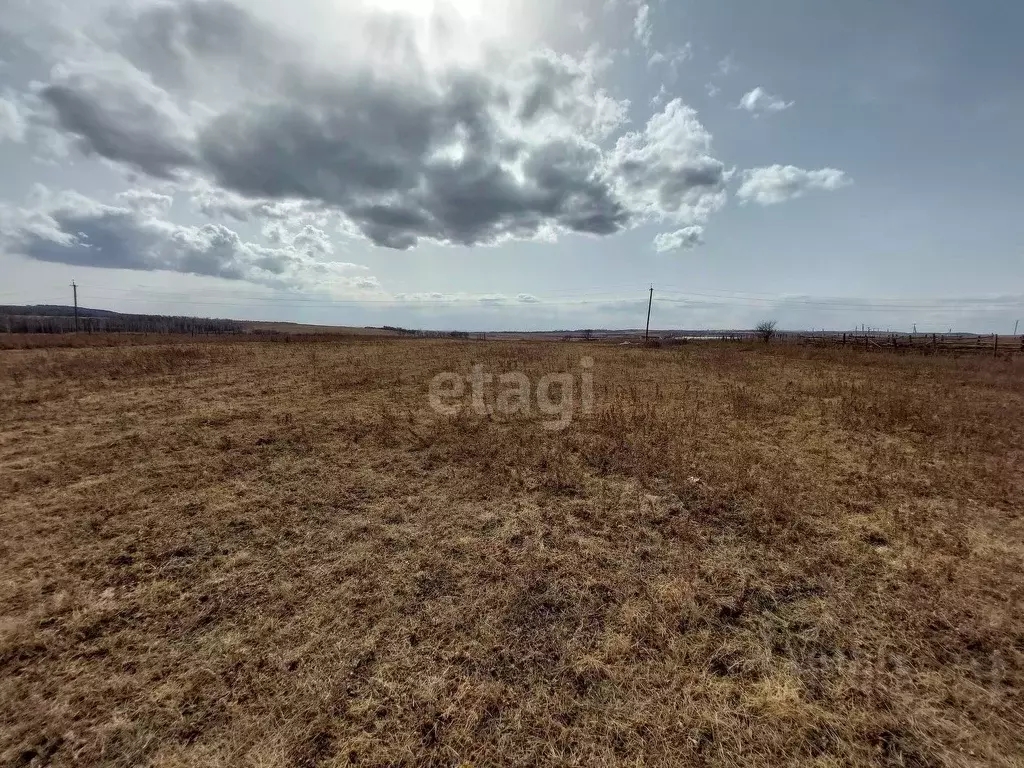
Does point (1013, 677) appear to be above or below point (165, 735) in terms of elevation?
above

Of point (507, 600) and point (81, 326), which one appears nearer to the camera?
point (507, 600)

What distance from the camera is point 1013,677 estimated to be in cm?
266

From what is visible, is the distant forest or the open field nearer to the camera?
the open field

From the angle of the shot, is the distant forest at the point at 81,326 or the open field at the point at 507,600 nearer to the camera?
the open field at the point at 507,600

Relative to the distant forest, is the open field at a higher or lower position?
lower

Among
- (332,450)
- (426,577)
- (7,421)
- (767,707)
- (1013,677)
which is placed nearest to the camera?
(767,707)

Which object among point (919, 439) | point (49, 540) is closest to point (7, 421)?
point (49, 540)

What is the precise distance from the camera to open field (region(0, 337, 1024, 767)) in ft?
7.61

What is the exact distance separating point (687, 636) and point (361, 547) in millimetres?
3174

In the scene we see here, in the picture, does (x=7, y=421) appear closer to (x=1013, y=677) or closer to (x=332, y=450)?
(x=332, y=450)

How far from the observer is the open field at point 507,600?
232 centimetres

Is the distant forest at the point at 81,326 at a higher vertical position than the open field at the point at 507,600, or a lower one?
higher

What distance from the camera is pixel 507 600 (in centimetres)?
346

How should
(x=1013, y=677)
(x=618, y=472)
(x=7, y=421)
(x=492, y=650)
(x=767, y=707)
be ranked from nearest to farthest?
1. (x=767, y=707)
2. (x=1013, y=677)
3. (x=492, y=650)
4. (x=618, y=472)
5. (x=7, y=421)
